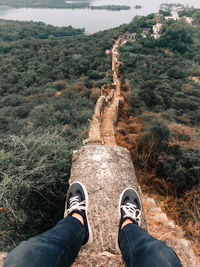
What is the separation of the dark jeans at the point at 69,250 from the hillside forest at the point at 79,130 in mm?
1173

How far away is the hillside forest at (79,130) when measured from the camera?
9.50ft

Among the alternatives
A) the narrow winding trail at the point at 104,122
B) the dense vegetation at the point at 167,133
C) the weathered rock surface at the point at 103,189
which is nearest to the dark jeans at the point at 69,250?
the weathered rock surface at the point at 103,189

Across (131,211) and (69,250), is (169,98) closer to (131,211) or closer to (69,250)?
(131,211)

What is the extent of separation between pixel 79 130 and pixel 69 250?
16.0 ft

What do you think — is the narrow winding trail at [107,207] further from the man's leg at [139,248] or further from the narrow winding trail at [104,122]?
the narrow winding trail at [104,122]

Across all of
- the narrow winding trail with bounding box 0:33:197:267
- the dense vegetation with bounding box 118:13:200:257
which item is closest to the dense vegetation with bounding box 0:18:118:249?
the narrow winding trail with bounding box 0:33:197:267

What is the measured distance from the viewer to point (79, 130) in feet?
20.4

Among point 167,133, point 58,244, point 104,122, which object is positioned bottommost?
point 167,133

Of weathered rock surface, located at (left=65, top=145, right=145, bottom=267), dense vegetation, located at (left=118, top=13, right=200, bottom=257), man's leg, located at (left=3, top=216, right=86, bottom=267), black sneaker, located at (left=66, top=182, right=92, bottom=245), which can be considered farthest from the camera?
dense vegetation, located at (left=118, top=13, right=200, bottom=257)

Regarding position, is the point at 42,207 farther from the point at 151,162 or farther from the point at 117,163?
the point at 151,162

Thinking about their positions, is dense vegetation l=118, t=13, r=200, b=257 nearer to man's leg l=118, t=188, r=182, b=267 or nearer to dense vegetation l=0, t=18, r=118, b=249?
man's leg l=118, t=188, r=182, b=267

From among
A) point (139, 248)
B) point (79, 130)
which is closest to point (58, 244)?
point (139, 248)

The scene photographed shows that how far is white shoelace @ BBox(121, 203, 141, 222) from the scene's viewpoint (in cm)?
206

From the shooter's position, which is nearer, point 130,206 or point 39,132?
point 130,206
